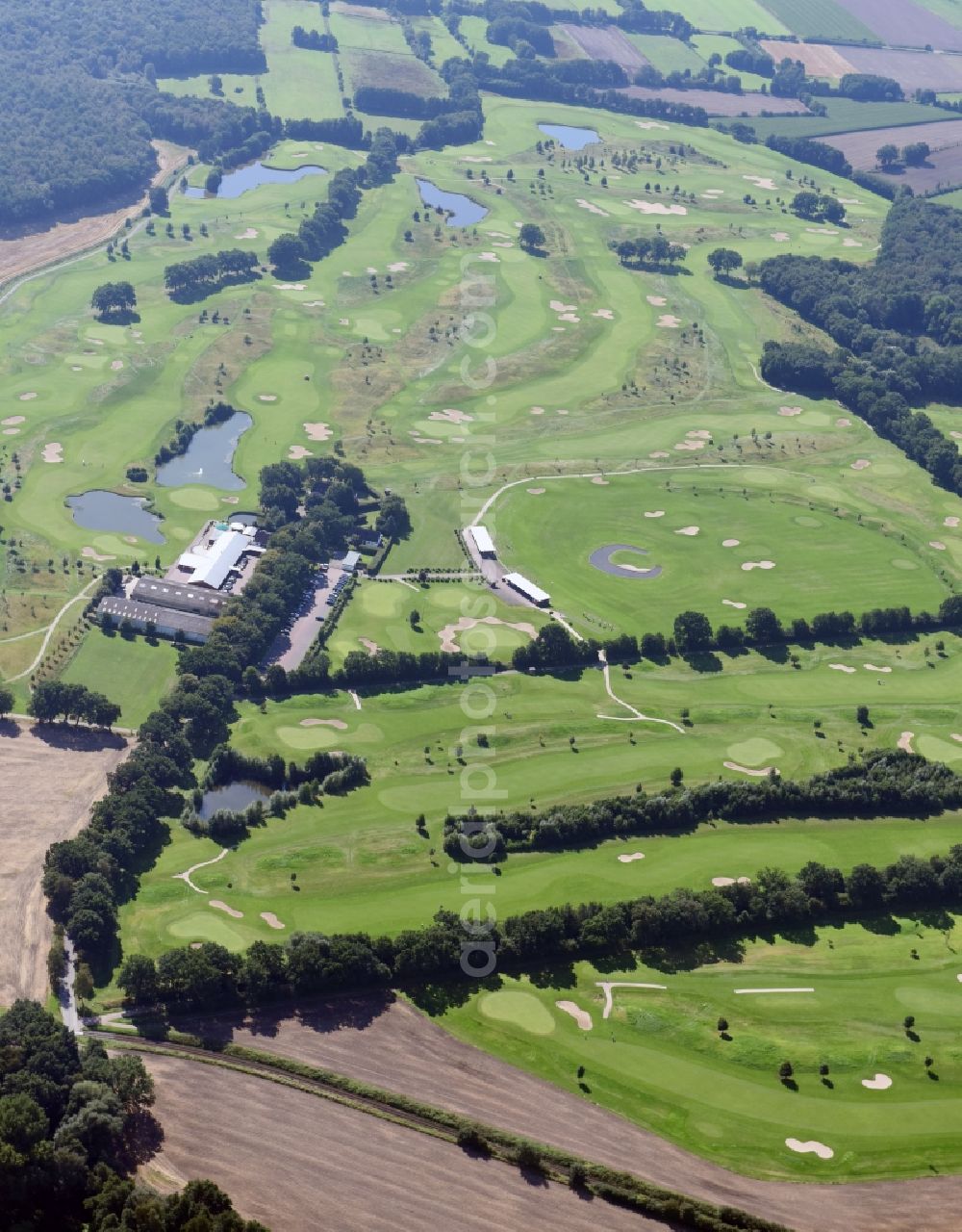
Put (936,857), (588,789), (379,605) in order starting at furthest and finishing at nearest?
(379,605)
(588,789)
(936,857)

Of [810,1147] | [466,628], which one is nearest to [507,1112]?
[810,1147]

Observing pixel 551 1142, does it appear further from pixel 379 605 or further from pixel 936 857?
pixel 379 605

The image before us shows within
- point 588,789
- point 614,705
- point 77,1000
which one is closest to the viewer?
point 77,1000

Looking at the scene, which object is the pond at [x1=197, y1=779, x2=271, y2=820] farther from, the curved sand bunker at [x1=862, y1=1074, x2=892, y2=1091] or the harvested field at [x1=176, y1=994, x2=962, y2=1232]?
the curved sand bunker at [x1=862, y1=1074, x2=892, y2=1091]

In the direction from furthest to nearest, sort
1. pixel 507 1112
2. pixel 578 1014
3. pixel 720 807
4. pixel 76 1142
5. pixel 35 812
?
pixel 720 807 < pixel 35 812 < pixel 578 1014 < pixel 507 1112 < pixel 76 1142

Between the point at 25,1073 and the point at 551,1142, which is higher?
the point at 25,1073

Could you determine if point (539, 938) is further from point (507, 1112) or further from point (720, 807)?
point (720, 807)

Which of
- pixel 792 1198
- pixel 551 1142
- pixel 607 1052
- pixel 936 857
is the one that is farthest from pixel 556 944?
pixel 936 857

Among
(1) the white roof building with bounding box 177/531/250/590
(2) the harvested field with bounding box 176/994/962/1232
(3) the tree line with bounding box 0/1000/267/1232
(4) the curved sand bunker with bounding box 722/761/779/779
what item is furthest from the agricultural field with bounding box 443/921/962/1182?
(1) the white roof building with bounding box 177/531/250/590
